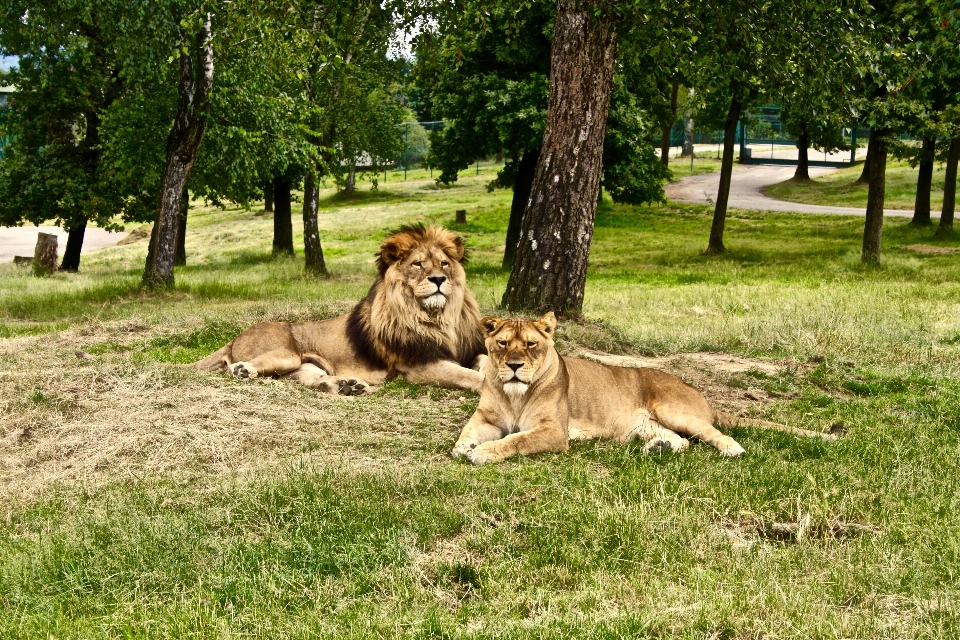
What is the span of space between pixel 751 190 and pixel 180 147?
144 feet

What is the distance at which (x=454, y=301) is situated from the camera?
9867mm

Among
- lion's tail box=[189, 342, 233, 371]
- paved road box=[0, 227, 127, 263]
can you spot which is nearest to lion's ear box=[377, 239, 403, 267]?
lion's tail box=[189, 342, 233, 371]

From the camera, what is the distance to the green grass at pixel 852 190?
1890 inches

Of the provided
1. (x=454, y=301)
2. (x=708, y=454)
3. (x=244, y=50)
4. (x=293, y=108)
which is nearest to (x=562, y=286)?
(x=454, y=301)

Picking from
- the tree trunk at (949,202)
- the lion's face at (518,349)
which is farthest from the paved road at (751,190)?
the lion's face at (518,349)

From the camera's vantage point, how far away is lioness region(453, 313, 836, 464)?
7.02 metres

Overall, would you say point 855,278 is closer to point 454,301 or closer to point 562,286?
point 562,286

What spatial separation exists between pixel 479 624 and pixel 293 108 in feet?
65.3

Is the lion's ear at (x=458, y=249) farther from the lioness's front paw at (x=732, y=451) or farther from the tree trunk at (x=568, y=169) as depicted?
the lioness's front paw at (x=732, y=451)

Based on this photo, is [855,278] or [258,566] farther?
[855,278]

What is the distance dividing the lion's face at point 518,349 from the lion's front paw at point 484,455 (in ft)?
1.43

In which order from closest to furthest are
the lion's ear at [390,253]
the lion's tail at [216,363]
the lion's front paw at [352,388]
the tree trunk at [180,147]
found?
1. the lion's front paw at [352,388]
2. the lion's ear at [390,253]
3. the lion's tail at [216,363]
4. the tree trunk at [180,147]

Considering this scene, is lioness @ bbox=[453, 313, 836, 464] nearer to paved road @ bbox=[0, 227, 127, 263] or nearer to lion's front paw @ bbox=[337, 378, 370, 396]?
lion's front paw @ bbox=[337, 378, 370, 396]

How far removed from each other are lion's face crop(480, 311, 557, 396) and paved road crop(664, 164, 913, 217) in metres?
38.1
